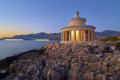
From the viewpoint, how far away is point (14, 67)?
13742 mm

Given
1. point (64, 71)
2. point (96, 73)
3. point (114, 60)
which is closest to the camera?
point (96, 73)

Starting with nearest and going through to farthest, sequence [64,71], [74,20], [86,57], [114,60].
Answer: [64,71] → [114,60] → [86,57] → [74,20]

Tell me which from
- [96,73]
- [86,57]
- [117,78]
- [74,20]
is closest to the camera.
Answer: [117,78]

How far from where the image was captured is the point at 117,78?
29.8ft

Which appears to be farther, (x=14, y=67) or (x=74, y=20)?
(x=74, y=20)

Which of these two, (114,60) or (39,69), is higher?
(114,60)

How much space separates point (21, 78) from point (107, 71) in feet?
37.8

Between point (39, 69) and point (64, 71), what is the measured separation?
12.5 ft

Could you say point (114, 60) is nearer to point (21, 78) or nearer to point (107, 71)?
point (107, 71)

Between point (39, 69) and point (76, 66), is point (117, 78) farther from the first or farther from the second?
point (39, 69)

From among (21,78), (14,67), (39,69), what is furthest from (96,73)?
(14,67)

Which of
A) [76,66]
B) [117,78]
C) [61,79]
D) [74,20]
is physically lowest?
[61,79]

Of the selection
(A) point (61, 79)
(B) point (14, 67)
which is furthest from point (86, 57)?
(B) point (14, 67)

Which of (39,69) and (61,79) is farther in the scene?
(39,69)
